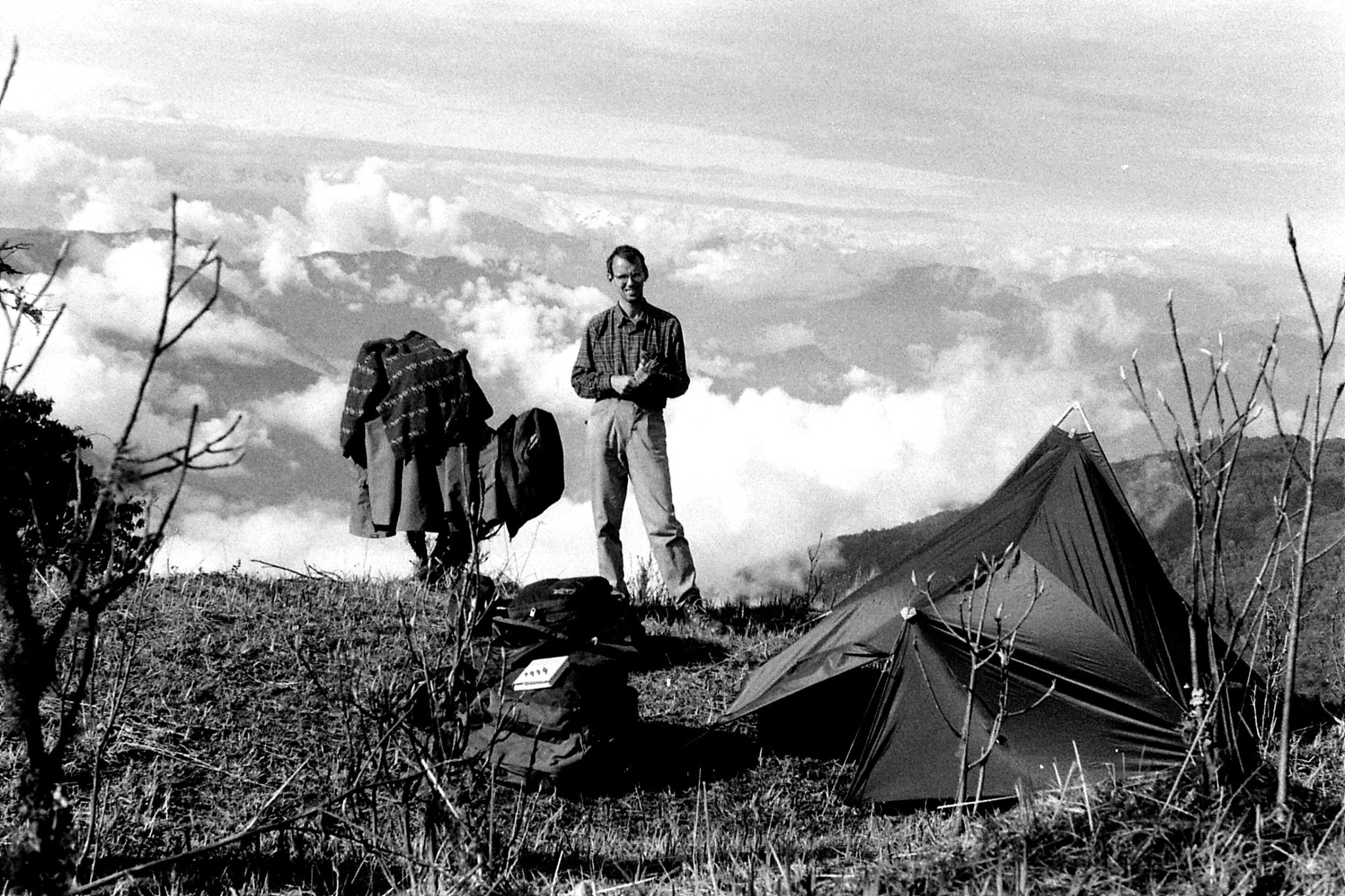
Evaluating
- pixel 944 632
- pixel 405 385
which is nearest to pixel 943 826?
pixel 944 632

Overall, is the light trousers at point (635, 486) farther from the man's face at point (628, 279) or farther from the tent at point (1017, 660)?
the tent at point (1017, 660)

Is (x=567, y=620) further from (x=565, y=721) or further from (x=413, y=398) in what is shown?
(x=413, y=398)

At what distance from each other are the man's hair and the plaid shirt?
243 millimetres

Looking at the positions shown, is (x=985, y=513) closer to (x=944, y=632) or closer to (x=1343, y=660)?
(x=944, y=632)

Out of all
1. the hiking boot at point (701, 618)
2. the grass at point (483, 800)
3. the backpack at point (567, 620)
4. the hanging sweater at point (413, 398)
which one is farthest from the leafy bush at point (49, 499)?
the hiking boot at point (701, 618)

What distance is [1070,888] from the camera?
3771 millimetres

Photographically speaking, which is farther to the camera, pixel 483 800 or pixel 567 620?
pixel 567 620

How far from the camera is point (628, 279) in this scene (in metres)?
9.00

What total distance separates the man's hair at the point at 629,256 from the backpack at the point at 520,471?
3.66 feet

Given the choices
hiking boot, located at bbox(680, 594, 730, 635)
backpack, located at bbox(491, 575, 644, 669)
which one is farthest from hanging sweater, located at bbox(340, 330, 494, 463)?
hiking boot, located at bbox(680, 594, 730, 635)

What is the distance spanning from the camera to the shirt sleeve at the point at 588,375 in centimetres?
902

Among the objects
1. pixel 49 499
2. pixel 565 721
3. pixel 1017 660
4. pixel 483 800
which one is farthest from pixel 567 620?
pixel 49 499

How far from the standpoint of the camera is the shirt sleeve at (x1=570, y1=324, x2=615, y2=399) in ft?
29.6

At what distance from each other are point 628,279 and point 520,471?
143 centimetres
